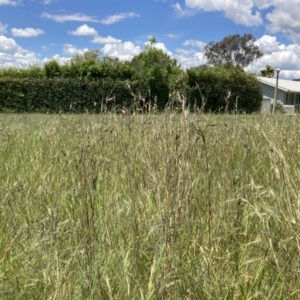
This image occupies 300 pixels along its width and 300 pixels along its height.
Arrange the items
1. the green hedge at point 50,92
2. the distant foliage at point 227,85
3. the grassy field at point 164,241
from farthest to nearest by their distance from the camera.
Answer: the distant foliage at point 227,85
the green hedge at point 50,92
the grassy field at point 164,241

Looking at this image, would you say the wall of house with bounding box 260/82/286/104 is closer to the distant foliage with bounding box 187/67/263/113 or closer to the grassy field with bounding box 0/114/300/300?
the distant foliage with bounding box 187/67/263/113

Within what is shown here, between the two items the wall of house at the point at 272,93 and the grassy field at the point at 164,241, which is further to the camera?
the wall of house at the point at 272,93

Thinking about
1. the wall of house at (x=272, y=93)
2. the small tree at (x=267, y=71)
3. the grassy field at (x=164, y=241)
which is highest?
the small tree at (x=267, y=71)

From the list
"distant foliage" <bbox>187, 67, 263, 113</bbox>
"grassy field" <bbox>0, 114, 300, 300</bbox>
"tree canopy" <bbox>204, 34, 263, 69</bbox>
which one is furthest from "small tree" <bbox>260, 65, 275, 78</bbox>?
"grassy field" <bbox>0, 114, 300, 300</bbox>

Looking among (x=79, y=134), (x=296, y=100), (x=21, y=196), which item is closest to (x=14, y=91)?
(x=79, y=134)

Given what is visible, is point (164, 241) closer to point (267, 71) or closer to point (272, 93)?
point (272, 93)

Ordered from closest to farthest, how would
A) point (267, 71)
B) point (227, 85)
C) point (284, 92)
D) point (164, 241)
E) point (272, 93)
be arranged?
1. point (164, 241)
2. point (227, 85)
3. point (284, 92)
4. point (272, 93)
5. point (267, 71)

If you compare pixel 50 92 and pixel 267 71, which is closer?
pixel 50 92

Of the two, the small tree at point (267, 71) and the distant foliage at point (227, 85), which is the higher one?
the small tree at point (267, 71)

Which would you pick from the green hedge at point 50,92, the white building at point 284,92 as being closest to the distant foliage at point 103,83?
the green hedge at point 50,92

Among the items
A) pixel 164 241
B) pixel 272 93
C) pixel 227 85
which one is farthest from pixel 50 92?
pixel 272 93

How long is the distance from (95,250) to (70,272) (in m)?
0.16

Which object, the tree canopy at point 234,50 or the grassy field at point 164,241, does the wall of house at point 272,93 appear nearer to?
the tree canopy at point 234,50

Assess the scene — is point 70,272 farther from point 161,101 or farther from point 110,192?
point 161,101
